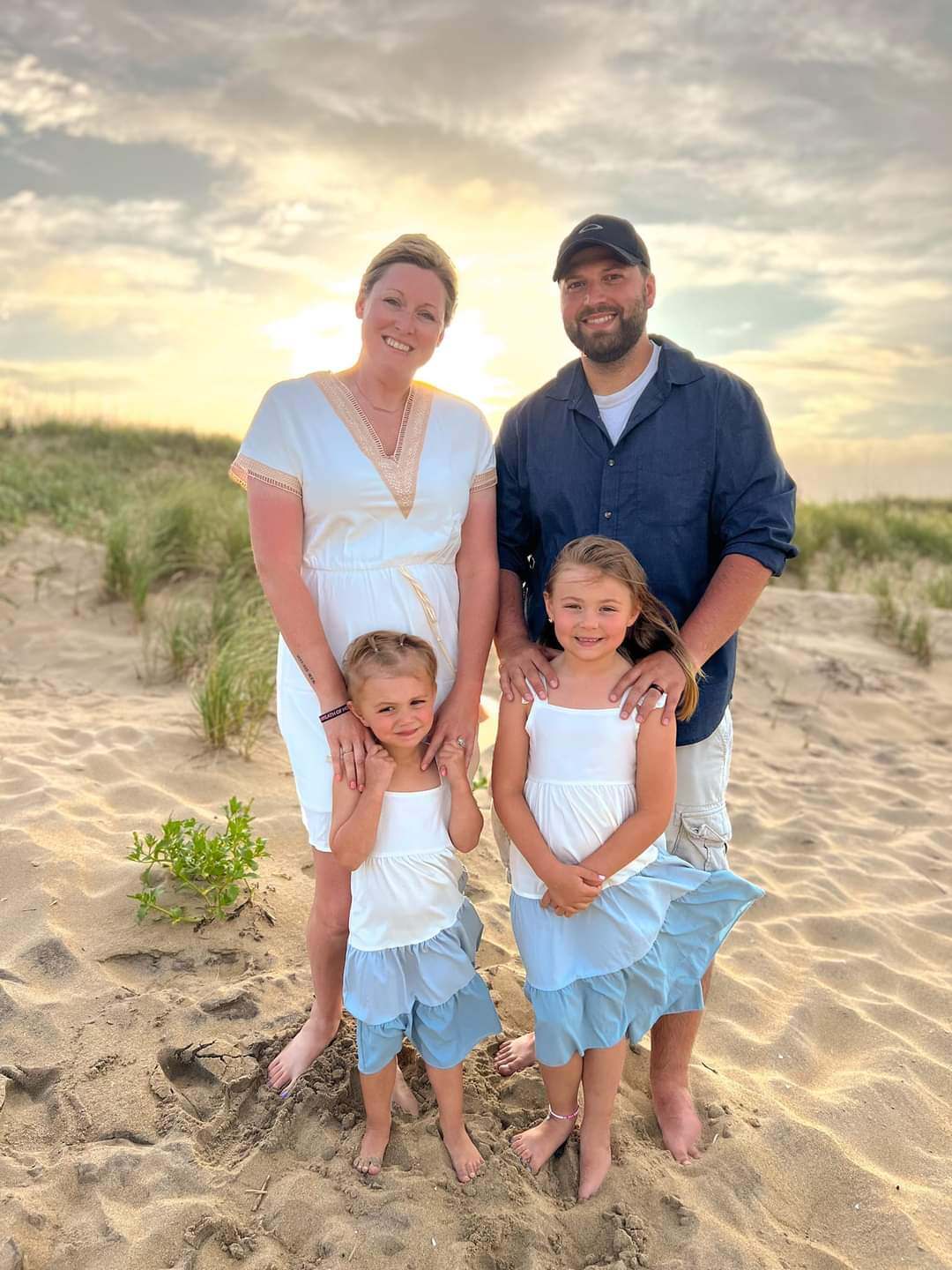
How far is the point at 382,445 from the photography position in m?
2.64

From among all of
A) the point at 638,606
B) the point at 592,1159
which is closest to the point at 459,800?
the point at 638,606

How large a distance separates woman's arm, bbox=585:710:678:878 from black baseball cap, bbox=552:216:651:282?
4.65 ft

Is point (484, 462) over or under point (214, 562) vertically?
over

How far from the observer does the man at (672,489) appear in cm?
281

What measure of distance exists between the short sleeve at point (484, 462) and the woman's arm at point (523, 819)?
67cm

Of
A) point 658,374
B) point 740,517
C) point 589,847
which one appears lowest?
point 589,847

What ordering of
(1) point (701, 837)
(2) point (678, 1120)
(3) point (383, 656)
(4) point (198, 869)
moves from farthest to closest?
(4) point (198, 869)
(1) point (701, 837)
(2) point (678, 1120)
(3) point (383, 656)

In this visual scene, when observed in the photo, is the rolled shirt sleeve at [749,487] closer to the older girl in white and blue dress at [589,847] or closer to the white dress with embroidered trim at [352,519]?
the older girl in white and blue dress at [589,847]

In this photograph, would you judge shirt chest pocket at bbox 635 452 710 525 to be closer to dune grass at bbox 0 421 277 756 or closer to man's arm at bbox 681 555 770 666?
man's arm at bbox 681 555 770 666

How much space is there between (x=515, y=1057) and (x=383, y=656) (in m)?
1.50

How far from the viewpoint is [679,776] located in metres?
2.92

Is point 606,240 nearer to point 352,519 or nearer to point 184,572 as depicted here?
point 352,519

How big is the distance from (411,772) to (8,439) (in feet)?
61.1

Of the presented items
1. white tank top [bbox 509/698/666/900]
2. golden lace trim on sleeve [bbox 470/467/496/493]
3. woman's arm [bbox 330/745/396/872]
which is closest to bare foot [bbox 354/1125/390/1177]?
woman's arm [bbox 330/745/396/872]
